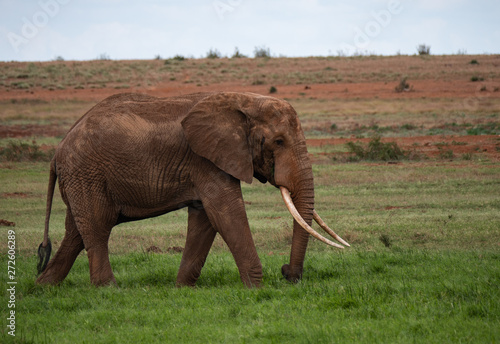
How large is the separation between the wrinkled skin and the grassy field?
1.91ft

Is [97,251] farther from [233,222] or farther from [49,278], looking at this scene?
[233,222]

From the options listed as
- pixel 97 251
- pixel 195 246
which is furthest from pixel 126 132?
pixel 195 246

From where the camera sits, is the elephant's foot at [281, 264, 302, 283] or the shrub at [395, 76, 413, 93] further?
the shrub at [395, 76, 413, 93]

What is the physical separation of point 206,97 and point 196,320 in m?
2.90

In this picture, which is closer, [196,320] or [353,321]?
[353,321]

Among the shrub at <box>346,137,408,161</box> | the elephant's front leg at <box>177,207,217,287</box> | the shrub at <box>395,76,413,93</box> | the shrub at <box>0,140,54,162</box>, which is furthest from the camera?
the shrub at <box>395,76,413,93</box>

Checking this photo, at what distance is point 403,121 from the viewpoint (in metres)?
30.5

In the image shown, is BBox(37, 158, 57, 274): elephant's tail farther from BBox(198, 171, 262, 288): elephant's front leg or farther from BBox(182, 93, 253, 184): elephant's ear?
BBox(198, 171, 262, 288): elephant's front leg

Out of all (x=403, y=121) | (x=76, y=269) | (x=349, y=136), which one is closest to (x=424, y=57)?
(x=403, y=121)

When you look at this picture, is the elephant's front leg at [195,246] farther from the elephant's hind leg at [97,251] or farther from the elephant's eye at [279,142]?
the elephant's eye at [279,142]

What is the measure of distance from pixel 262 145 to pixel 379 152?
14635 millimetres

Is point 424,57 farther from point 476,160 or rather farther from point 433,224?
point 433,224

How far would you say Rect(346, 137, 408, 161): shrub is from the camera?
21562 mm

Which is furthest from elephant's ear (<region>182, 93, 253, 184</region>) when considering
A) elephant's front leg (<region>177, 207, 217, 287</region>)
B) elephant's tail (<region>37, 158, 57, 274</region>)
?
elephant's tail (<region>37, 158, 57, 274</region>)
